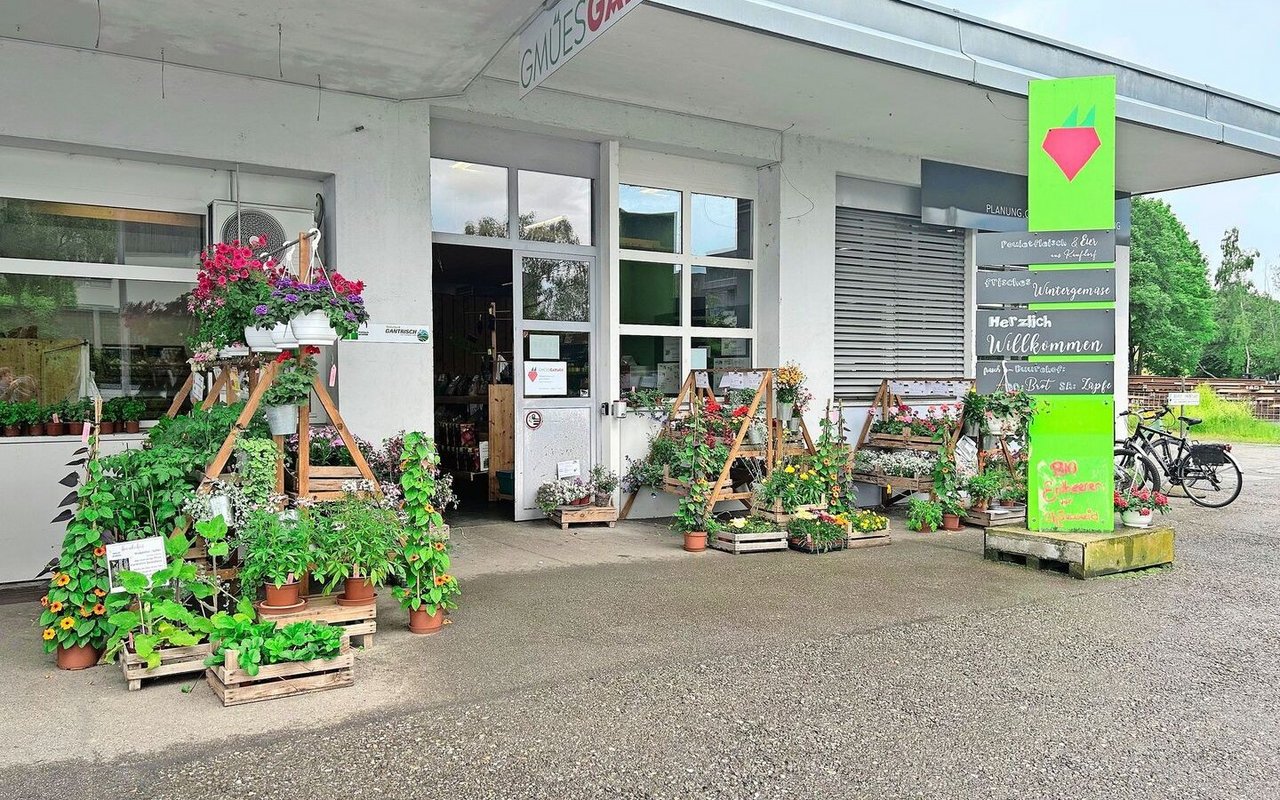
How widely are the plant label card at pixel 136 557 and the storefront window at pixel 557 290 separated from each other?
15.3ft

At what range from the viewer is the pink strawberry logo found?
670cm

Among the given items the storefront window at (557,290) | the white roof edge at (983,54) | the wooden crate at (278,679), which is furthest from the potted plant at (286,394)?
the storefront window at (557,290)

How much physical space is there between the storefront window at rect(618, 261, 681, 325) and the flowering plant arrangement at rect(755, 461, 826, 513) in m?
2.18

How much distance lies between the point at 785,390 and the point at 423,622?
424 cm

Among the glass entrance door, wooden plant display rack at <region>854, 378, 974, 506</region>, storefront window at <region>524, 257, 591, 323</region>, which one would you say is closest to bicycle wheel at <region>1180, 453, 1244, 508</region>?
wooden plant display rack at <region>854, 378, 974, 506</region>

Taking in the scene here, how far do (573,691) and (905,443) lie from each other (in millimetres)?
5999

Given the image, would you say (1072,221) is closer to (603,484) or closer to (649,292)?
(649,292)

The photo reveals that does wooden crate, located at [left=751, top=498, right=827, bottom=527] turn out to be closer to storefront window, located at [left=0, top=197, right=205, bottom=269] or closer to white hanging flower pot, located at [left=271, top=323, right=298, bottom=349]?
white hanging flower pot, located at [left=271, top=323, right=298, bottom=349]

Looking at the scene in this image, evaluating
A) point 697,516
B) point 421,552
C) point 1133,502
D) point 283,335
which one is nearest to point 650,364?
point 697,516

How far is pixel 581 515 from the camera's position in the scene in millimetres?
8273

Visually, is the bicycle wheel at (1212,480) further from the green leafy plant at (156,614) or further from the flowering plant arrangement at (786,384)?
the green leafy plant at (156,614)

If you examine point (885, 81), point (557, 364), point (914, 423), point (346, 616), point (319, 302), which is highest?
point (885, 81)

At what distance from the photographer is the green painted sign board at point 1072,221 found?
22.0 feet

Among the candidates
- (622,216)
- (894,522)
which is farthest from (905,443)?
(622,216)
